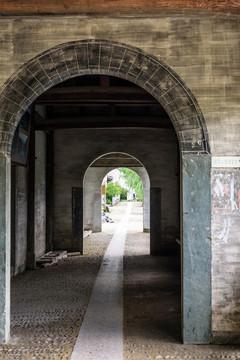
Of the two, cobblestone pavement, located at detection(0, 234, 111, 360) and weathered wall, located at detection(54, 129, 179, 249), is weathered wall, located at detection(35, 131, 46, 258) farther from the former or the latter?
cobblestone pavement, located at detection(0, 234, 111, 360)

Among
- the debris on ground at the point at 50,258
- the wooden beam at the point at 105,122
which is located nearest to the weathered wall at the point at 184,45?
the wooden beam at the point at 105,122

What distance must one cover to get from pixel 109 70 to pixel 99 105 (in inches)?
196

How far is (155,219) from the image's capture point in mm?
11266

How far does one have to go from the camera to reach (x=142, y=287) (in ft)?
23.9

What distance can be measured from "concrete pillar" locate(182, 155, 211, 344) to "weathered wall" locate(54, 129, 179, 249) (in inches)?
274

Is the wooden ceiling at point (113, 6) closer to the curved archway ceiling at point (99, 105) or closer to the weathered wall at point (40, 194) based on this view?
the curved archway ceiling at point (99, 105)

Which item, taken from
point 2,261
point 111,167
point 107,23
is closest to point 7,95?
point 107,23

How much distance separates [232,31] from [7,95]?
2.80m

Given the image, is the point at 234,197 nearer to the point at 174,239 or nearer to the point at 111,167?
the point at 174,239

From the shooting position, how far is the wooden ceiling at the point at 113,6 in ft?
13.1

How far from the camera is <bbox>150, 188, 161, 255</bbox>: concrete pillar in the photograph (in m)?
11.2

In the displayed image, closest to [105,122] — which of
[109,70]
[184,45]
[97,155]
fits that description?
[97,155]

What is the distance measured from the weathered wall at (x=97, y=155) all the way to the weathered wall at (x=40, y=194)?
1.83 ft

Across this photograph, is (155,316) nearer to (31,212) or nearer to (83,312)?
(83,312)
